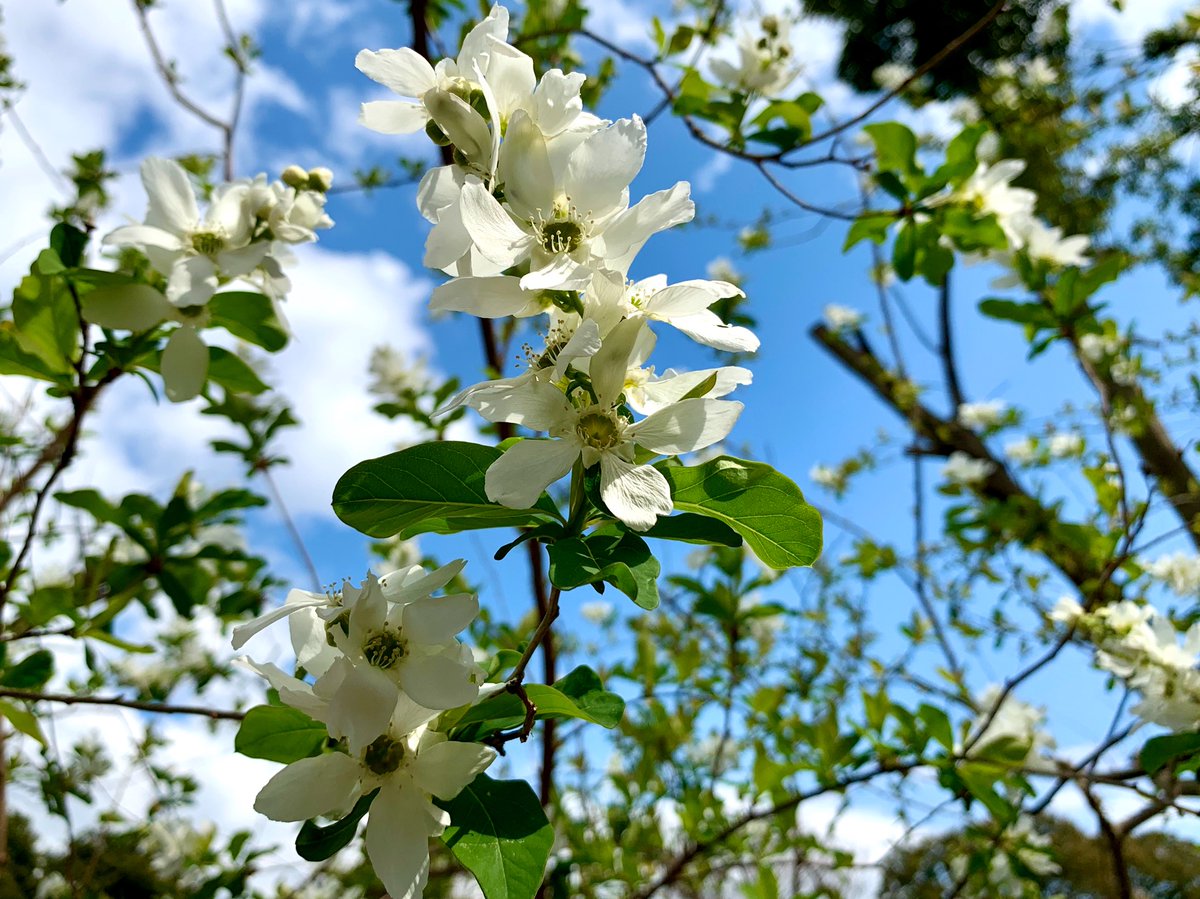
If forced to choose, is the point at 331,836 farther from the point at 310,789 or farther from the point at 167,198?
the point at 167,198

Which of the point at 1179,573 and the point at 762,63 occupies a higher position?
the point at 762,63

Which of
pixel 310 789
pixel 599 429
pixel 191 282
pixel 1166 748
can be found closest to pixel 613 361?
pixel 599 429

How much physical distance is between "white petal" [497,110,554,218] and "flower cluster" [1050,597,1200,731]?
1.12m

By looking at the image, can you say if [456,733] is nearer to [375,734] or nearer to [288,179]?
Result: [375,734]

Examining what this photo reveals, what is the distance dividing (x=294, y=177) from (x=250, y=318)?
0.62 ft

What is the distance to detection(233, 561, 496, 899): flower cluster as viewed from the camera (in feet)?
1.70

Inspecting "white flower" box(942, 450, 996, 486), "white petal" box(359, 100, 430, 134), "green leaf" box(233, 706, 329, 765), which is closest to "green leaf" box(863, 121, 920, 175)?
"white petal" box(359, 100, 430, 134)

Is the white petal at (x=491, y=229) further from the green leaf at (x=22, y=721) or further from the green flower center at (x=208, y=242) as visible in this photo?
the green leaf at (x=22, y=721)

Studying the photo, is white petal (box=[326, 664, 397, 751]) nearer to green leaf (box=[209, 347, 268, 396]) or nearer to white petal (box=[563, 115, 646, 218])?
white petal (box=[563, 115, 646, 218])

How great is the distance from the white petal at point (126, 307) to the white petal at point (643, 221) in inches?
25.9

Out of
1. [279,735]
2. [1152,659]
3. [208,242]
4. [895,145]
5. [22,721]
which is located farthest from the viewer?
[895,145]

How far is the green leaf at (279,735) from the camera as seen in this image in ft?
1.93

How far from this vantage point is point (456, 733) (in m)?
0.60

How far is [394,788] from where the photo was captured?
22.0 inches
